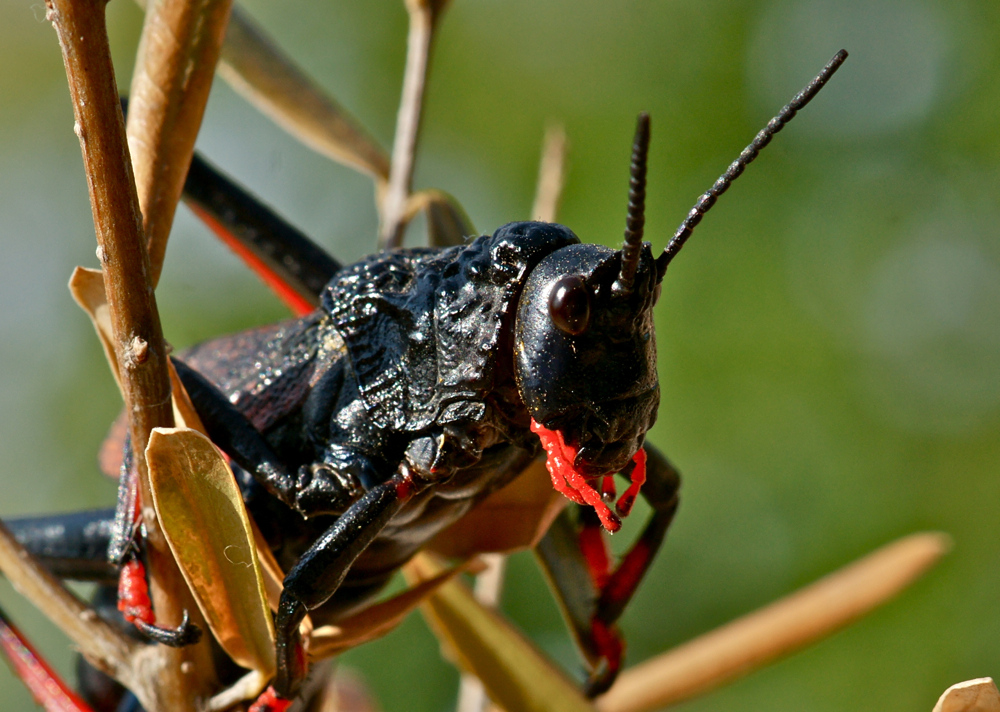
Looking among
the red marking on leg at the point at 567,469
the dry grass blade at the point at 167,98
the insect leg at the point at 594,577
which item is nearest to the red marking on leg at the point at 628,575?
the insect leg at the point at 594,577

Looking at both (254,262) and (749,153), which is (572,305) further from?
(254,262)

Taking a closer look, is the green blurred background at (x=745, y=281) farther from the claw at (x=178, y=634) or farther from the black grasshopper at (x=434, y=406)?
the claw at (x=178, y=634)

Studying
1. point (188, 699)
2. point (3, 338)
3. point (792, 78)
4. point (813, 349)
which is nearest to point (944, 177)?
point (792, 78)

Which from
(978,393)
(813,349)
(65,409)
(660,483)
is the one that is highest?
(660,483)

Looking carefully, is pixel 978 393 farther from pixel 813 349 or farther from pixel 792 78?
pixel 792 78

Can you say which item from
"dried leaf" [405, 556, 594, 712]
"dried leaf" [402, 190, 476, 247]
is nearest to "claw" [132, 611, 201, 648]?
"dried leaf" [405, 556, 594, 712]

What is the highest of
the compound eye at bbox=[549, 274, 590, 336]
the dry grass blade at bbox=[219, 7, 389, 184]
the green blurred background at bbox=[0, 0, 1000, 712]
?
the dry grass blade at bbox=[219, 7, 389, 184]

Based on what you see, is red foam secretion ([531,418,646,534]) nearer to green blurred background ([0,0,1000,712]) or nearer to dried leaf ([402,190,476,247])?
dried leaf ([402,190,476,247])
